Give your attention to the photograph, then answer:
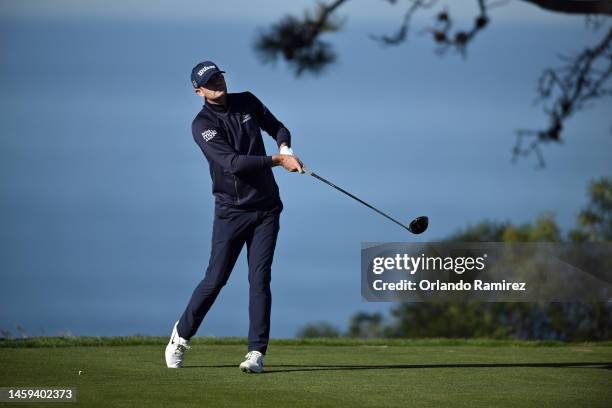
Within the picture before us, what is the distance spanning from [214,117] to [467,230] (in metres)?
36.0

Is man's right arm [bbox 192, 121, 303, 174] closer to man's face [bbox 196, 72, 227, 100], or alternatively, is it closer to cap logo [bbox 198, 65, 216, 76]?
man's face [bbox 196, 72, 227, 100]

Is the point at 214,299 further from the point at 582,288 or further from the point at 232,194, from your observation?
the point at 582,288

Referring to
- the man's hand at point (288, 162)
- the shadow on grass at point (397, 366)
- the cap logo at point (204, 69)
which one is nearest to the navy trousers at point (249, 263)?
the shadow on grass at point (397, 366)

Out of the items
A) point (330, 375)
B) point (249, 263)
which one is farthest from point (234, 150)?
point (330, 375)

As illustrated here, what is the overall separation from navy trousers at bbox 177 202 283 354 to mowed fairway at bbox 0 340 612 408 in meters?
0.35

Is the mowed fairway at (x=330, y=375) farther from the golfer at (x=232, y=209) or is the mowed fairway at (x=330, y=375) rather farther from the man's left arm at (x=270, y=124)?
the man's left arm at (x=270, y=124)

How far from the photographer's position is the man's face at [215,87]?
8.26m

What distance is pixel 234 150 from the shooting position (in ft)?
27.2

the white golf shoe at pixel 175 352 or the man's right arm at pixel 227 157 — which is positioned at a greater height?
the man's right arm at pixel 227 157

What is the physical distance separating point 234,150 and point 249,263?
88cm

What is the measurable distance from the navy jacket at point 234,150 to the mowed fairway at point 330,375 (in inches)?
51.4

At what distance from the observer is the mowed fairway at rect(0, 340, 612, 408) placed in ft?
22.0

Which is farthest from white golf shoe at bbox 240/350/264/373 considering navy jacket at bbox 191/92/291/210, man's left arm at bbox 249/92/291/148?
man's left arm at bbox 249/92/291/148

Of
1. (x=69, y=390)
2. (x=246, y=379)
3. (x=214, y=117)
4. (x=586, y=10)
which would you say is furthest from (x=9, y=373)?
(x=586, y=10)
